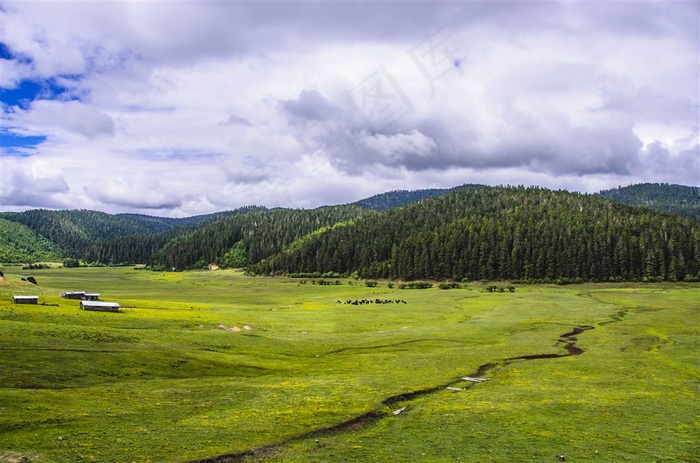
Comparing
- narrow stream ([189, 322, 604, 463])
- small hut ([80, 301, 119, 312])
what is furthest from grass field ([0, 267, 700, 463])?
small hut ([80, 301, 119, 312])

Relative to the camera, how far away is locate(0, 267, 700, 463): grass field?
23719 mm

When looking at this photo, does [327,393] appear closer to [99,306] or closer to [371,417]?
[371,417]

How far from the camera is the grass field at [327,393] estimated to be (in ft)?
77.8

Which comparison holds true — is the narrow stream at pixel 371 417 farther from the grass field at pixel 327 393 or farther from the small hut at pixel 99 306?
the small hut at pixel 99 306

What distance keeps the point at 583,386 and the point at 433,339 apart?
25.4 m

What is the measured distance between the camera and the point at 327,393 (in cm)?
Answer: 3412

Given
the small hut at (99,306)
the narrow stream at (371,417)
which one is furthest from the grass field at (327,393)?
the small hut at (99,306)

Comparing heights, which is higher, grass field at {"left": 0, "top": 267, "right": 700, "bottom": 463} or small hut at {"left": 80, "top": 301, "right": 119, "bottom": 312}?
small hut at {"left": 80, "top": 301, "right": 119, "bottom": 312}

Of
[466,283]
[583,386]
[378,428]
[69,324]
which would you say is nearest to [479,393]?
[583,386]

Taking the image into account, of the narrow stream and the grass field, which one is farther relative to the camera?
the grass field

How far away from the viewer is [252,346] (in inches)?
2057

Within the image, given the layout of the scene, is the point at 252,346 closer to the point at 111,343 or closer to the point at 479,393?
the point at 111,343

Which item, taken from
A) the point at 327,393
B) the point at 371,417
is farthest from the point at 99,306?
the point at 371,417

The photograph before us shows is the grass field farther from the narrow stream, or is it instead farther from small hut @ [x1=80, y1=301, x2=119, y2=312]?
small hut @ [x1=80, y1=301, x2=119, y2=312]
